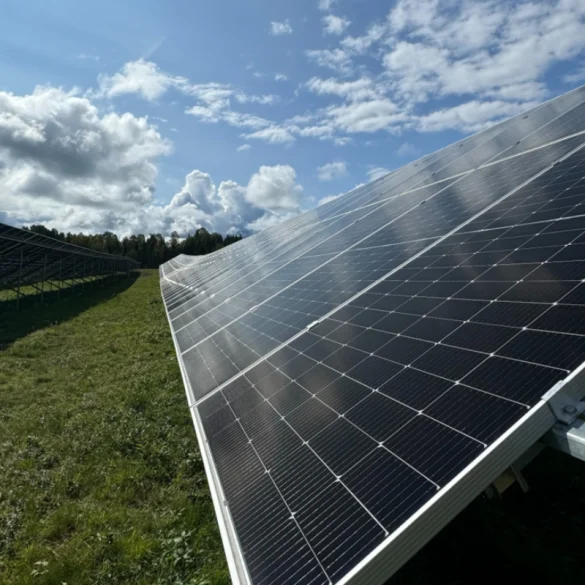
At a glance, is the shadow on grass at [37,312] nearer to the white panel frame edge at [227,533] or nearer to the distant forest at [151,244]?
the white panel frame edge at [227,533]

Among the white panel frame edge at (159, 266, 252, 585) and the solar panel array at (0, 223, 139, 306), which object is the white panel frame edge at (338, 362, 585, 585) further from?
the solar panel array at (0, 223, 139, 306)

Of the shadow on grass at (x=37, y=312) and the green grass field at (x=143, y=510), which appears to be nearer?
the green grass field at (x=143, y=510)

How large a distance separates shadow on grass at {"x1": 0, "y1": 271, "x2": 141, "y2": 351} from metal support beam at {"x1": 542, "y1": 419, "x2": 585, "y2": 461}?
816 inches

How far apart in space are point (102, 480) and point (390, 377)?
5.78 m

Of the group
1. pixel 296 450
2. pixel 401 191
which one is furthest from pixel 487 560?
pixel 401 191

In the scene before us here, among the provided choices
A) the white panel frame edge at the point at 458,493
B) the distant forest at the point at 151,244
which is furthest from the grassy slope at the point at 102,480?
the distant forest at the point at 151,244

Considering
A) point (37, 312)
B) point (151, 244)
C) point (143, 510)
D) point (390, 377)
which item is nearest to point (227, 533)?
point (390, 377)

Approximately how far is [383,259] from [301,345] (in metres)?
3.26

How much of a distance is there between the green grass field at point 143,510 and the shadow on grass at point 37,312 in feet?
37.2

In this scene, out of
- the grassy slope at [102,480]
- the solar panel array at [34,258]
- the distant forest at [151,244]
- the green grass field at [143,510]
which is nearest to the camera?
the green grass field at [143,510]

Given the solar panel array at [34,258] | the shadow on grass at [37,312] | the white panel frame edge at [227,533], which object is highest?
the solar panel array at [34,258]

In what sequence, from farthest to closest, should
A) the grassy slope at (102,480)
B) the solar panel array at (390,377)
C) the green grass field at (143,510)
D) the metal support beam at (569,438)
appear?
the grassy slope at (102,480) → the green grass field at (143,510) → the solar panel array at (390,377) → the metal support beam at (569,438)

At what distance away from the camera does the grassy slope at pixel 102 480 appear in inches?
215

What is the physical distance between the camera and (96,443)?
8766mm
